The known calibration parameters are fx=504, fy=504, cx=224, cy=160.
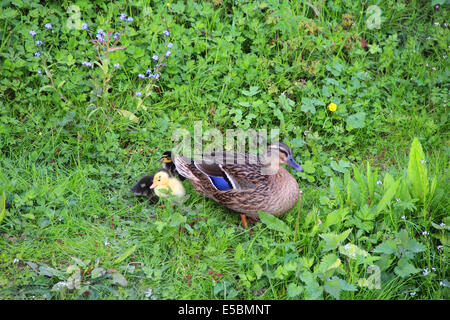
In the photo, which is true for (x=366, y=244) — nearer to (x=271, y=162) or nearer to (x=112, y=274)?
(x=271, y=162)

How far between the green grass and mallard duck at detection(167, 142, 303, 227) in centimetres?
17

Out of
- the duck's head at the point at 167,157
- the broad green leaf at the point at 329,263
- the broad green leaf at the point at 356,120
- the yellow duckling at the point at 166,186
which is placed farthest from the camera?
the broad green leaf at the point at 356,120

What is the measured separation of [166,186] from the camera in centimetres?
400

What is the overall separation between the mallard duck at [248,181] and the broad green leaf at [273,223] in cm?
10

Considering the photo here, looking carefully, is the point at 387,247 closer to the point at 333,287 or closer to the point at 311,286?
the point at 333,287

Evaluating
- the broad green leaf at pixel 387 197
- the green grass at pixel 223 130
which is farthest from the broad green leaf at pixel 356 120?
the broad green leaf at pixel 387 197

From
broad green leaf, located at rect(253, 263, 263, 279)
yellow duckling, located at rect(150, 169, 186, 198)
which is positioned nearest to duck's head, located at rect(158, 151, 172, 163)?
yellow duckling, located at rect(150, 169, 186, 198)

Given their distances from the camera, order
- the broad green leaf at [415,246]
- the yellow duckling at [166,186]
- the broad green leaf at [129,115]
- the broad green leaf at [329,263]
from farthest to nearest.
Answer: the broad green leaf at [129,115] → the yellow duckling at [166,186] → the broad green leaf at [415,246] → the broad green leaf at [329,263]

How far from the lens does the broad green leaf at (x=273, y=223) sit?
367 centimetres

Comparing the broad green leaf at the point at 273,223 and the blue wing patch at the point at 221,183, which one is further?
the blue wing patch at the point at 221,183

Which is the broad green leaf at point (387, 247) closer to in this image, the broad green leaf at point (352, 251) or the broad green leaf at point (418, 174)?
the broad green leaf at point (352, 251)

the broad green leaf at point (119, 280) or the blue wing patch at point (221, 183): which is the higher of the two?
the blue wing patch at point (221, 183)

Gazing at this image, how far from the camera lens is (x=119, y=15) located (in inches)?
197

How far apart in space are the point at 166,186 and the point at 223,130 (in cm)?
101
